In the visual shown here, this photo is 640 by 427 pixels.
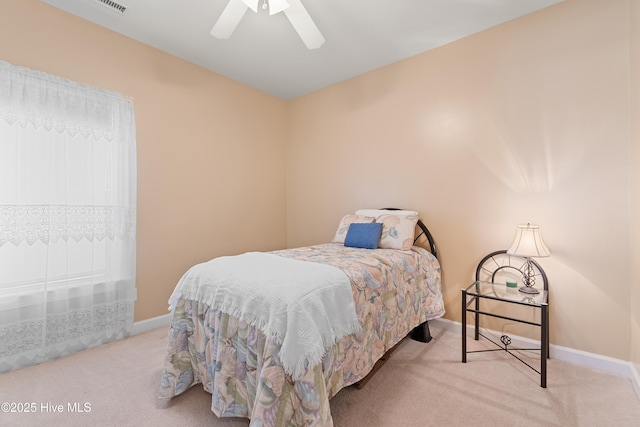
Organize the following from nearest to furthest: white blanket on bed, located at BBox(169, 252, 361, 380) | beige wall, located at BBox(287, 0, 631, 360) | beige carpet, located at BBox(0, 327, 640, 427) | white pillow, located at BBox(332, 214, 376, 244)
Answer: white blanket on bed, located at BBox(169, 252, 361, 380) → beige carpet, located at BBox(0, 327, 640, 427) → beige wall, located at BBox(287, 0, 631, 360) → white pillow, located at BBox(332, 214, 376, 244)

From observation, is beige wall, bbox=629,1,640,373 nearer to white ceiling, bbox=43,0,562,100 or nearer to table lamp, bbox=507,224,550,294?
table lamp, bbox=507,224,550,294

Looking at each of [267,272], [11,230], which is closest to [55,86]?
[11,230]

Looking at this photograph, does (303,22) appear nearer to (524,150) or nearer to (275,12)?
(275,12)

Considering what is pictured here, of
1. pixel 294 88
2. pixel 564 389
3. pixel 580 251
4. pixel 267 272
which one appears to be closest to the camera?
pixel 267 272

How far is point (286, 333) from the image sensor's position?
1.28 meters

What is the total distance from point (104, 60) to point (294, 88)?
2050mm

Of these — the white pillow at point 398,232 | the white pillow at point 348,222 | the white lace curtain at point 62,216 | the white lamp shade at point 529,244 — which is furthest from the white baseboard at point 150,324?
the white lamp shade at point 529,244

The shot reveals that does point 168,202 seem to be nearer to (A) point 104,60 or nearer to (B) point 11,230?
(B) point 11,230

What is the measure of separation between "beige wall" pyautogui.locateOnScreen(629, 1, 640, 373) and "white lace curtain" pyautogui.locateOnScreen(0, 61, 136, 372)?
3862 millimetres

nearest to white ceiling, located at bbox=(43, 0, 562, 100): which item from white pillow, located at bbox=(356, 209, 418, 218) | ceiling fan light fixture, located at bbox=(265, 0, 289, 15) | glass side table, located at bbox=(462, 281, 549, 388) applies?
ceiling fan light fixture, located at bbox=(265, 0, 289, 15)

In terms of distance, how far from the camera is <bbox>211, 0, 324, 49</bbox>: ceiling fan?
6.19 ft

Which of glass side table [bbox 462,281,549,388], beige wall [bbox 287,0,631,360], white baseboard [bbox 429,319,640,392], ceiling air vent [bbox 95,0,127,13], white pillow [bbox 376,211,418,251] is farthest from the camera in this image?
white pillow [bbox 376,211,418,251]

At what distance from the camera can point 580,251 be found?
216cm

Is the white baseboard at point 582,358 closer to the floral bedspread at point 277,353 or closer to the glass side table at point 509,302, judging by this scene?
the glass side table at point 509,302
